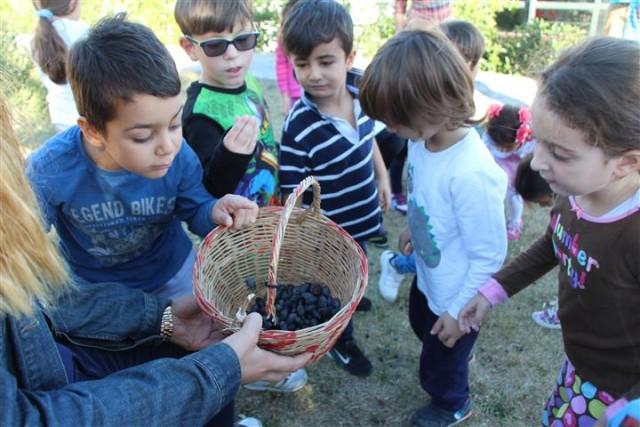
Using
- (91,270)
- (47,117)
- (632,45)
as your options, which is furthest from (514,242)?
(47,117)

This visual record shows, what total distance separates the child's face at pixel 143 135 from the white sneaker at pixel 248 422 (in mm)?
1170

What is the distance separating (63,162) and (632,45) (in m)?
1.68

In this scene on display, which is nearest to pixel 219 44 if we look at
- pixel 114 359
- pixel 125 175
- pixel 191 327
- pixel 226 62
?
pixel 226 62

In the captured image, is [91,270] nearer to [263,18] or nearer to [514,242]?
[514,242]

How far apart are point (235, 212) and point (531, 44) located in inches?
257

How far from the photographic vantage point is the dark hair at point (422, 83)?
173 centimetres

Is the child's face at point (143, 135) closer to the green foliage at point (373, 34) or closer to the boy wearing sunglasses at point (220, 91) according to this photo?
the boy wearing sunglasses at point (220, 91)

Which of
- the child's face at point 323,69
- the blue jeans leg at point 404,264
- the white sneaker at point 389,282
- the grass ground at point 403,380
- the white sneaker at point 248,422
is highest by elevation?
the child's face at point 323,69

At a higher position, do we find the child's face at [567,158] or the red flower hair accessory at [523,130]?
the child's face at [567,158]

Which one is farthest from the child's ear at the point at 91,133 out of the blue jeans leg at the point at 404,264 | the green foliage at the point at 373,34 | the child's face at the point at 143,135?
the green foliage at the point at 373,34

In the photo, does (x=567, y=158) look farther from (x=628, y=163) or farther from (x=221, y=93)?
(x=221, y=93)

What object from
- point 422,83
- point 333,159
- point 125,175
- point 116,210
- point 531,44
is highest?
point 422,83

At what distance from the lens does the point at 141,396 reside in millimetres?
1173

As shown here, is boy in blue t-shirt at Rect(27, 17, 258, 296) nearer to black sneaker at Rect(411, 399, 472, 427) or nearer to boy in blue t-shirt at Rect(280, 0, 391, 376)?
boy in blue t-shirt at Rect(280, 0, 391, 376)
